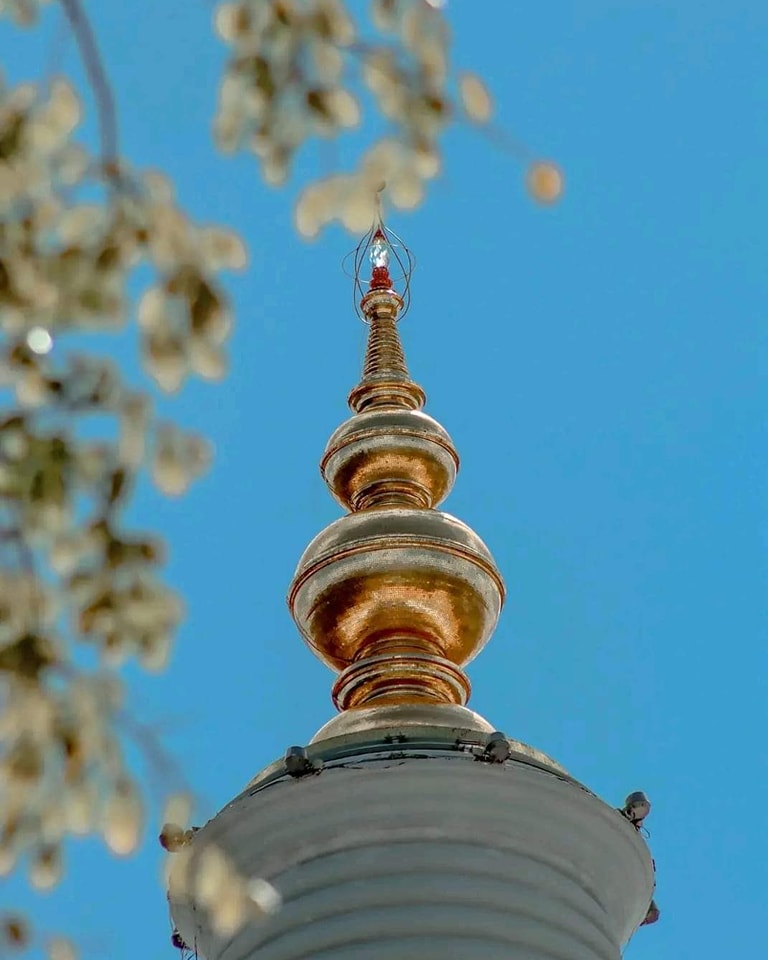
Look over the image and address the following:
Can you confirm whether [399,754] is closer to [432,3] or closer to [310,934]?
[310,934]

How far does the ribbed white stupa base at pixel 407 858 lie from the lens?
730cm

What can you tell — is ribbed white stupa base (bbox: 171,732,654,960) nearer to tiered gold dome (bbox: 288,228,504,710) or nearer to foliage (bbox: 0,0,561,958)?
tiered gold dome (bbox: 288,228,504,710)

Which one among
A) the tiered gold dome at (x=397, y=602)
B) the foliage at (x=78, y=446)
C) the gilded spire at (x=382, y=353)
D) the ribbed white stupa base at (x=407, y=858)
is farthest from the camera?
the gilded spire at (x=382, y=353)

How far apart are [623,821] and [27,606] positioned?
5.08 meters

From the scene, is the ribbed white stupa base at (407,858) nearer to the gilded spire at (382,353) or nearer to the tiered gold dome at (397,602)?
the tiered gold dome at (397,602)

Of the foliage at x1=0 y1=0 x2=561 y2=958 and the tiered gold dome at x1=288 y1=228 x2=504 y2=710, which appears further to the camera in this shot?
the tiered gold dome at x1=288 y1=228 x2=504 y2=710

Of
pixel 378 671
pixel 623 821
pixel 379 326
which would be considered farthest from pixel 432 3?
pixel 379 326

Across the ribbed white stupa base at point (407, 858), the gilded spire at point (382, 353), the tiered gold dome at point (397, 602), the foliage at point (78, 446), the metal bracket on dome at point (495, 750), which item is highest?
the gilded spire at point (382, 353)

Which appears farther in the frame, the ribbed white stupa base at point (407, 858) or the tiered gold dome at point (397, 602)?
the tiered gold dome at point (397, 602)

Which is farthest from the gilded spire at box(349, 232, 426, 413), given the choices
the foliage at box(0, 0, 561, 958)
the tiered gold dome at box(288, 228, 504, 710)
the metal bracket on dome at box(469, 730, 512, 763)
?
the foliage at box(0, 0, 561, 958)

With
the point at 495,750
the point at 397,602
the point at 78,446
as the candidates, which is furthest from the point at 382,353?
the point at 78,446

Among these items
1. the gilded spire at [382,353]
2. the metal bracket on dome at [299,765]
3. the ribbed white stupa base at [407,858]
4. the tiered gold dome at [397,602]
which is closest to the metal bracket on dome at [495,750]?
the ribbed white stupa base at [407,858]

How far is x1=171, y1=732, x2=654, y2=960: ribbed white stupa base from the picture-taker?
7297 millimetres

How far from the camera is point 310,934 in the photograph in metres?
7.34
